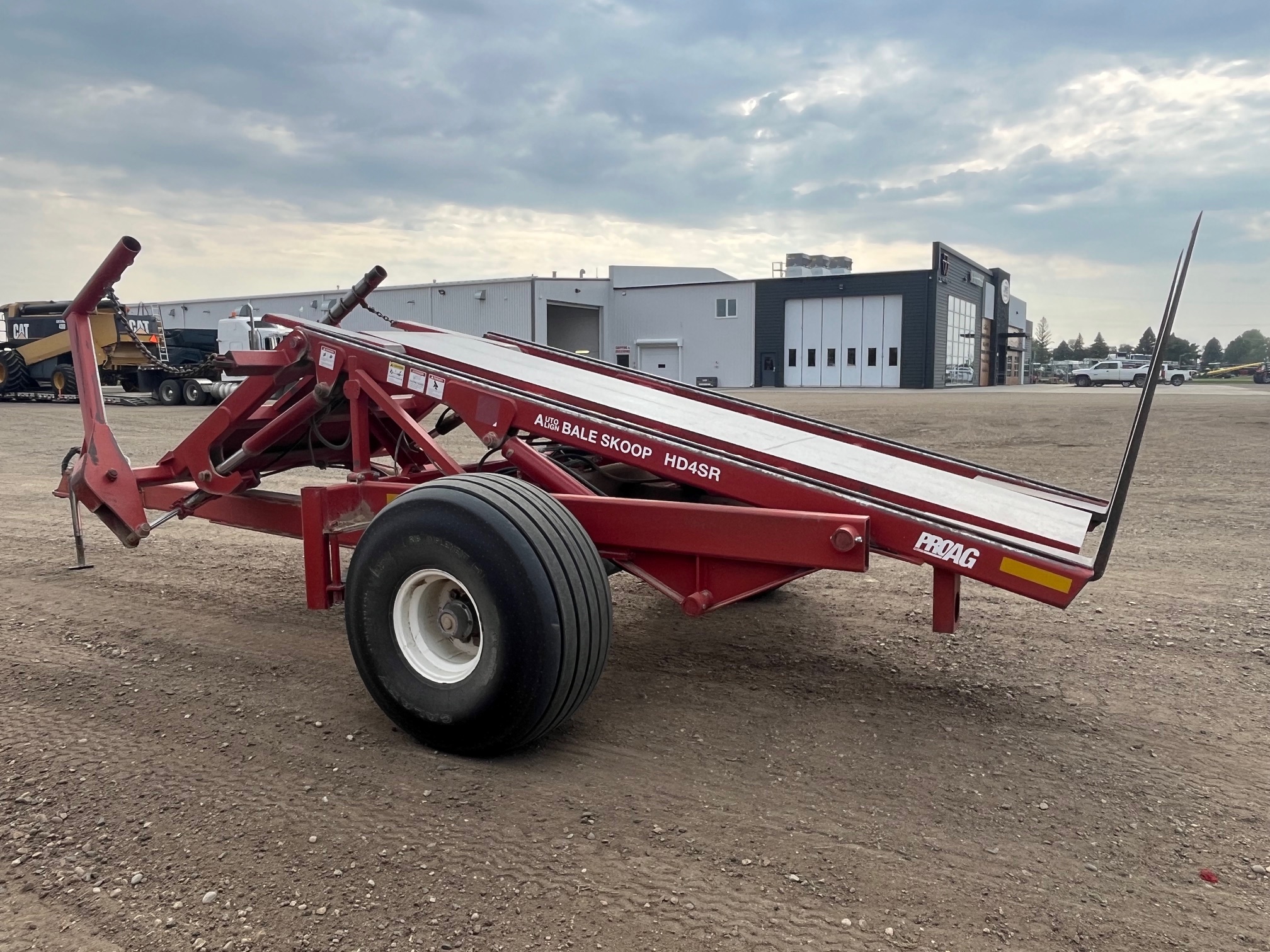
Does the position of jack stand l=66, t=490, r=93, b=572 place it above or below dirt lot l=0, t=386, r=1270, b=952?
above

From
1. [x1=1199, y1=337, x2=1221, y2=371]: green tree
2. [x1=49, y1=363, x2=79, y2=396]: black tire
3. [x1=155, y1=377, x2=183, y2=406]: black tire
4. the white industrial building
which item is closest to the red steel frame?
[x1=155, y1=377, x2=183, y2=406]: black tire

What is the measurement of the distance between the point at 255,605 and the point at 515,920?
3289mm

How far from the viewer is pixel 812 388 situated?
1673 inches

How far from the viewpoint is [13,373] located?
83.0 feet

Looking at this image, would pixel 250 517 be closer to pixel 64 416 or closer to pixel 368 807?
pixel 368 807

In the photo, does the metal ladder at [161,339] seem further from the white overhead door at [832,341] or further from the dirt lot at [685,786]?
the white overhead door at [832,341]

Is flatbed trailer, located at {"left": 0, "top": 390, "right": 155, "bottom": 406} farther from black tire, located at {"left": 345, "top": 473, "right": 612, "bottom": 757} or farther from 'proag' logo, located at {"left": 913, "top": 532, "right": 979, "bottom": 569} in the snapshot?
'proag' logo, located at {"left": 913, "top": 532, "right": 979, "bottom": 569}

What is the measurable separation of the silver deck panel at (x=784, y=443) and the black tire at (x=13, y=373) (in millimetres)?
25611

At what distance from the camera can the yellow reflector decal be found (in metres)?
2.82

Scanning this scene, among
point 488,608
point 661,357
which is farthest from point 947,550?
point 661,357

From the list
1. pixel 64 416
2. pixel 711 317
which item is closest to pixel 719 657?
pixel 64 416

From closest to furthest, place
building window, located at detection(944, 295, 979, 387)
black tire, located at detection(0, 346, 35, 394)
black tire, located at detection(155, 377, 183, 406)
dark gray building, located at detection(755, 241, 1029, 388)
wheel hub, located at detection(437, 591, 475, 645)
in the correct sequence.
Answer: wheel hub, located at detection(437, 591, 475, 645)
black tire, located at detection(155, 377, 183, 406)
black tire, located at detection(0, 346, 35, 394)
dark gray building, located at detection(755, 241, 1029, 388)
building window, located at detection(944, 295, 979, 387)

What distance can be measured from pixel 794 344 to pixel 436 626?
43697 millimetres

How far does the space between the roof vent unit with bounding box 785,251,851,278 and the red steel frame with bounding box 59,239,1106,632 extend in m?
52.4
